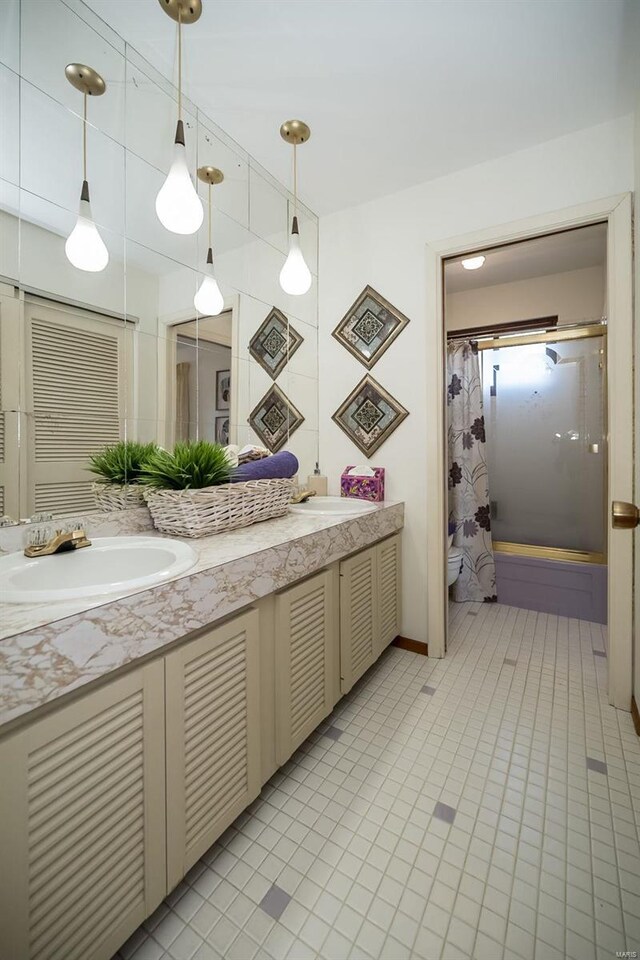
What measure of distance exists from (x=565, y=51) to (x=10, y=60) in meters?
1.72

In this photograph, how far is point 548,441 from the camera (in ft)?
9.78

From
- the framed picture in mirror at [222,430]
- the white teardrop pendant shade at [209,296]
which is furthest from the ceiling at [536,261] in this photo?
the framed picture in mirror at [222,430]

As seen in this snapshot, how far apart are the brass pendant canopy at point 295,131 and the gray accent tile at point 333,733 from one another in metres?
2.46

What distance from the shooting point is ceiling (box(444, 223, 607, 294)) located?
245 centimetres

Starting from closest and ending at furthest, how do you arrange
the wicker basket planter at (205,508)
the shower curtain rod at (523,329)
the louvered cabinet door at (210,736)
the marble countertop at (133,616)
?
the marble countertop at (133,616)
the louvered cabinet door at (210,736)
the wicker basket planter at (205,508)
the shower curtain rod at (523,329)

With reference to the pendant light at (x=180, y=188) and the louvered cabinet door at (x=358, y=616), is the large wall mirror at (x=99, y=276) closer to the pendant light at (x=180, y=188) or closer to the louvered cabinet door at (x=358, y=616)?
the pendant light at (x=180, y=188)

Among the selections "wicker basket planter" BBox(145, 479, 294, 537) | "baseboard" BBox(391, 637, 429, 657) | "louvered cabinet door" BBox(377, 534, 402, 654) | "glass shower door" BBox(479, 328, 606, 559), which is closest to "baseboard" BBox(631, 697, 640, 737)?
"baseboard" BBox(391, 637, 429, 657)

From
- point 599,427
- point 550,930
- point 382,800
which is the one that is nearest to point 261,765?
point 382,800

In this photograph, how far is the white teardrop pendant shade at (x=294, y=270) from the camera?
1.79 meters

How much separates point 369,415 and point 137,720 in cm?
176

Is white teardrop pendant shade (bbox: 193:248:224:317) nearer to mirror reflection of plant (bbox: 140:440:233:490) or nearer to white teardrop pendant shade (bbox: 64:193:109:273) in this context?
white teardrop pendant shade (bbox: 64:193:109:273)

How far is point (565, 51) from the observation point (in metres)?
1.34

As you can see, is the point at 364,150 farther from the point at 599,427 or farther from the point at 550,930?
the point at 550,930

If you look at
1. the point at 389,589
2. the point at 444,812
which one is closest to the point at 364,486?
the point at 389,589
